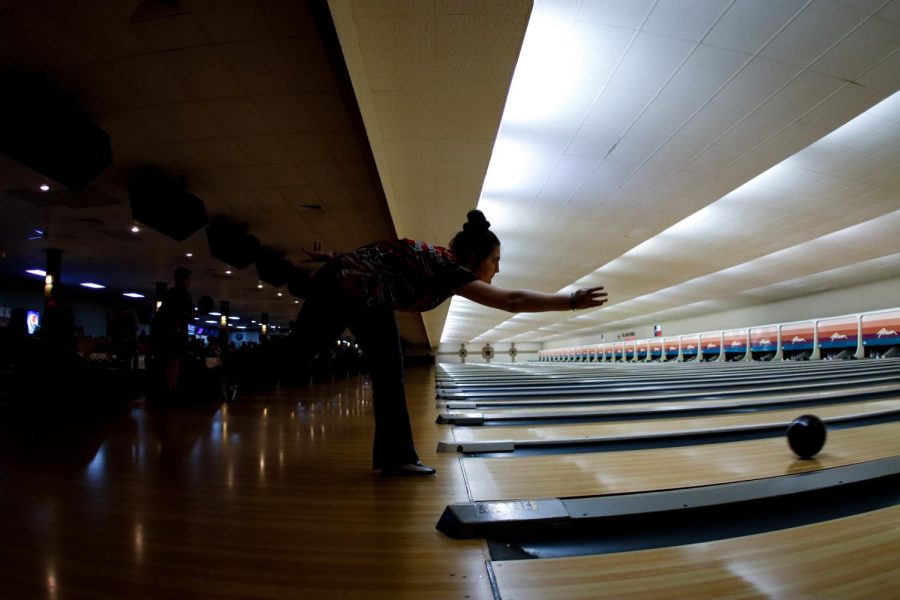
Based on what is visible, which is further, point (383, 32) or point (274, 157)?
point (274, 157)

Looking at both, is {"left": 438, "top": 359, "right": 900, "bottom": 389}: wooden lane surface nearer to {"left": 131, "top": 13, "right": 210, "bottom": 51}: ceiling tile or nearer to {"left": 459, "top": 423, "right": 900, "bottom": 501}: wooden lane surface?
{"left": 459, "top": 423, "right": 900, "bottom": 501}: wooden lane surface

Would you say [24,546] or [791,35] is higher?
[791,35]

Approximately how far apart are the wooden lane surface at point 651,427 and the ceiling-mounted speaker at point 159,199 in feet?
19.9

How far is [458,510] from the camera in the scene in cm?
108

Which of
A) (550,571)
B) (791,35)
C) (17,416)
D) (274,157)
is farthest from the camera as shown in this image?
(274,157)

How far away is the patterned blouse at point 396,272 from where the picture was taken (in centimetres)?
154

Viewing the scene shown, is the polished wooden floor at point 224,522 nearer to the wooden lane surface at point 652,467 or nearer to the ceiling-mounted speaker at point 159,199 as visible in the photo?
the wooden lane surface at point 652,467

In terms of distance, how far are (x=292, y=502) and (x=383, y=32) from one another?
3914 millimetres

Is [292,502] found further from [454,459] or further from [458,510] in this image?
[454,459]

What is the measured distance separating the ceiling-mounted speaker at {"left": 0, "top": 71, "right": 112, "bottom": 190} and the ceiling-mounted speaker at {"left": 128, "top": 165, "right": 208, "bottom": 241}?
1.45m

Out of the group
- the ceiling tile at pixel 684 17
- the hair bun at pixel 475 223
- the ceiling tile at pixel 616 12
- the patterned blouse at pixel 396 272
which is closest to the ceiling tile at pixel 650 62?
the ceiling tile at pixel 684 17

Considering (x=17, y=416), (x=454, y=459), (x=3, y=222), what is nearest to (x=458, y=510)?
(x=454, y=459)

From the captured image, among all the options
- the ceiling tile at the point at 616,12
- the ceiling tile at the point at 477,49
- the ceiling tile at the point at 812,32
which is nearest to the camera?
the ceiling tile at the point at 477,49

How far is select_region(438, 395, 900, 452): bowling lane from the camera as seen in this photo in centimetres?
205
